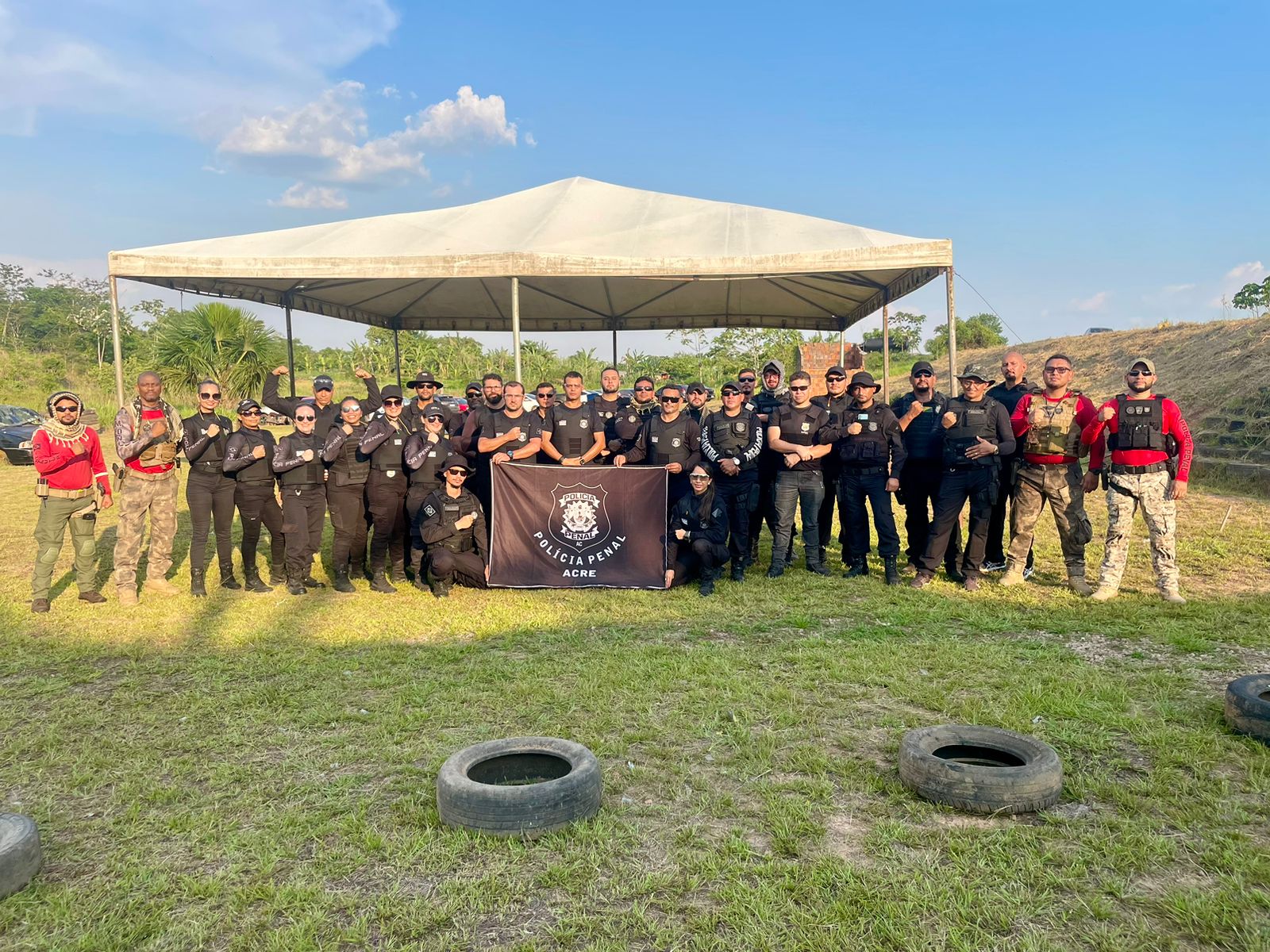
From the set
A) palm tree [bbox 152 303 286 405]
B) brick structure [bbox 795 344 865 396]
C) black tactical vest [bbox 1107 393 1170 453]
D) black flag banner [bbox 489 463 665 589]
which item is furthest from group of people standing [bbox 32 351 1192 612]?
palm tree [bbox 152 303 286 405]

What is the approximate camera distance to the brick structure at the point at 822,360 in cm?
1803

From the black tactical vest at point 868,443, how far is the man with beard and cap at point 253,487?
5.85 meters

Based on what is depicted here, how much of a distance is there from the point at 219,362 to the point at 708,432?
2766 cm

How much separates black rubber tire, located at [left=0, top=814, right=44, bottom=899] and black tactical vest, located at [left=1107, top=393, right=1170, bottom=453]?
7.95 meters

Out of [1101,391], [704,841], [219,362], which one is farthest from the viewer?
[219,362]

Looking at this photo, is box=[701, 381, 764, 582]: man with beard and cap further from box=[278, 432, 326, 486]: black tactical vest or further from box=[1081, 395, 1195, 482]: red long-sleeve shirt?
box=[278, 432, 326, 486]: black tactical vest

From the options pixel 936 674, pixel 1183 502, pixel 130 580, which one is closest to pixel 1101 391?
pixel 1183 502

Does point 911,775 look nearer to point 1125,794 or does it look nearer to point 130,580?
point 1125,794

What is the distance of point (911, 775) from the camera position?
151 inches

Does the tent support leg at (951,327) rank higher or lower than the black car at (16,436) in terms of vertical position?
higher

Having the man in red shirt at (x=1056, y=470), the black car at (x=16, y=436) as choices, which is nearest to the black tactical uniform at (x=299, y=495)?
the man in red shirt at (x=1056, y=470)

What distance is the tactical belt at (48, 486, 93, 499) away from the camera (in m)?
7.31

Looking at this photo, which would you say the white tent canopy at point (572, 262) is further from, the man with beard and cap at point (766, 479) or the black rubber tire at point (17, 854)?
the black rubber tire at point (17, 854)

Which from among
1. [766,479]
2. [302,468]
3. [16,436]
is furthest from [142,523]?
[16,436]
